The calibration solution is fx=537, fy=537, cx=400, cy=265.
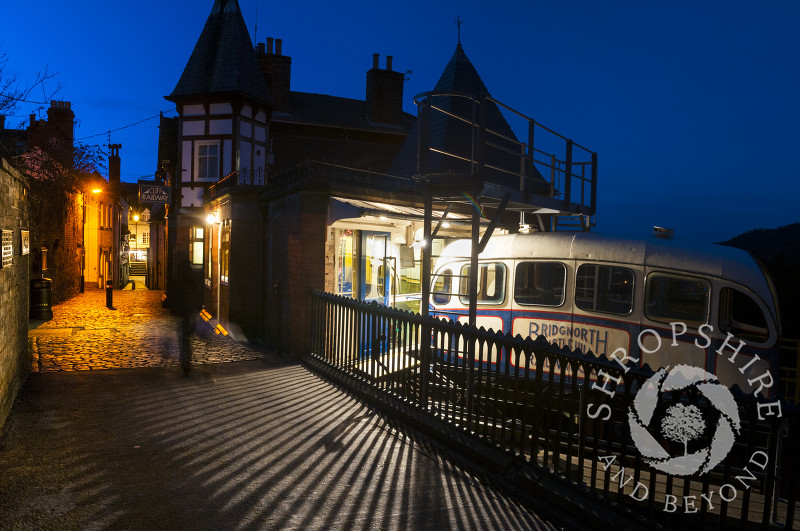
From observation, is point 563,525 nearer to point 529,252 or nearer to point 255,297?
point 529,252

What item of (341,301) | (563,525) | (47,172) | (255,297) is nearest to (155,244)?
(47,172)

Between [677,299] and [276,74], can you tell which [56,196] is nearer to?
[276,74]

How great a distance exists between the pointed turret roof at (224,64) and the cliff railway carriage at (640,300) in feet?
53.3

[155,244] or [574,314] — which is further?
[155,244]

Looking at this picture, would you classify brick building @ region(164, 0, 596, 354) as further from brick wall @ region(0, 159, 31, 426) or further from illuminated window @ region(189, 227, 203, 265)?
brick wall @ region(0, 159, 31, 426)

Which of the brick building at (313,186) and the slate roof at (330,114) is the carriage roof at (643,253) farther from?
the slate roof at (330,114)

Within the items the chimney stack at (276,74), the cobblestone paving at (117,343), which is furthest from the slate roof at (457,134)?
the cobblestone paving at (117,343)

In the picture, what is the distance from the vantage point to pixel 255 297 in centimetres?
1372

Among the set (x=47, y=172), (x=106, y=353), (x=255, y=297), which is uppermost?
(x=47, y=172)

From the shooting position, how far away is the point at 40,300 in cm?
1689

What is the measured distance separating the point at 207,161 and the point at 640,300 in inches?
734

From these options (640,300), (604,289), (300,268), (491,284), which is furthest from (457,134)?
(640,300)

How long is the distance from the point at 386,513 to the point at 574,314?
16.0 feet

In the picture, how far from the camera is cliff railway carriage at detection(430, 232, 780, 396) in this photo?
6.92 m
